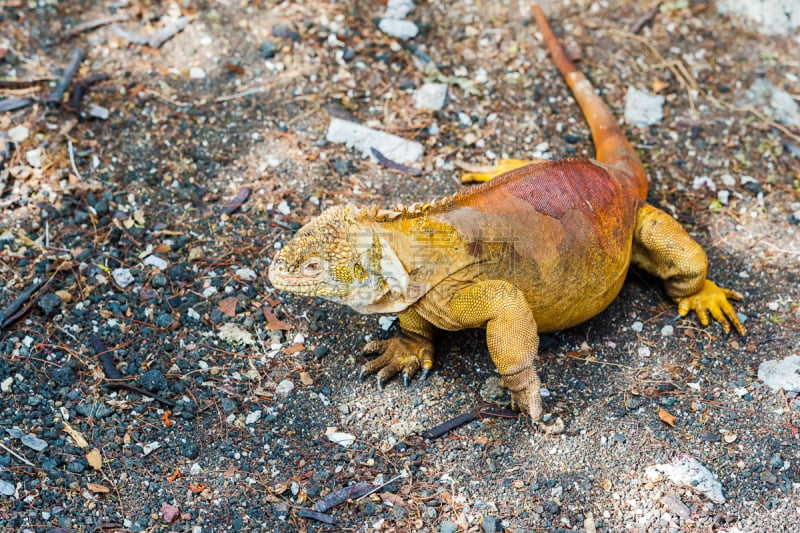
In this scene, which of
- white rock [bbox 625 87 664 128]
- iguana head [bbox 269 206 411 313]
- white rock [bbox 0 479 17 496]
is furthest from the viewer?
white rock [bbox 625 87 664 128]

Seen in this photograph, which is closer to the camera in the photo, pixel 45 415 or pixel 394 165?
pixel 45 415

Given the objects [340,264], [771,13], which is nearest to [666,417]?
[340,264]

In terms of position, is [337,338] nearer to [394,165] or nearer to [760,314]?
[394,165]

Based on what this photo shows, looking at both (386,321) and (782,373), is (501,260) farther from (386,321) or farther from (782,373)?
(782,373)

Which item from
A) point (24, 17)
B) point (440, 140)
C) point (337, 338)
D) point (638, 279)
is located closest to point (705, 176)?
point (638, 279)

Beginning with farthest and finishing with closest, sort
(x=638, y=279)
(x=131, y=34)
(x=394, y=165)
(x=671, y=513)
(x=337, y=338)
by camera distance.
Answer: (x=131, y=34) → (x=394, y=165) → (x=638, y=279) → (x=337, y=338) → (x=671, y=513)

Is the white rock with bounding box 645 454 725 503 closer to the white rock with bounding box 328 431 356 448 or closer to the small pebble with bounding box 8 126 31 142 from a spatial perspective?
the white rock with bounding box 328 431 356 448

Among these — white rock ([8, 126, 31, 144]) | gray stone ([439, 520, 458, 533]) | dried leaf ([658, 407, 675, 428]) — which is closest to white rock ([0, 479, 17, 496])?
gray stone ([439, 520, 458, 533])
